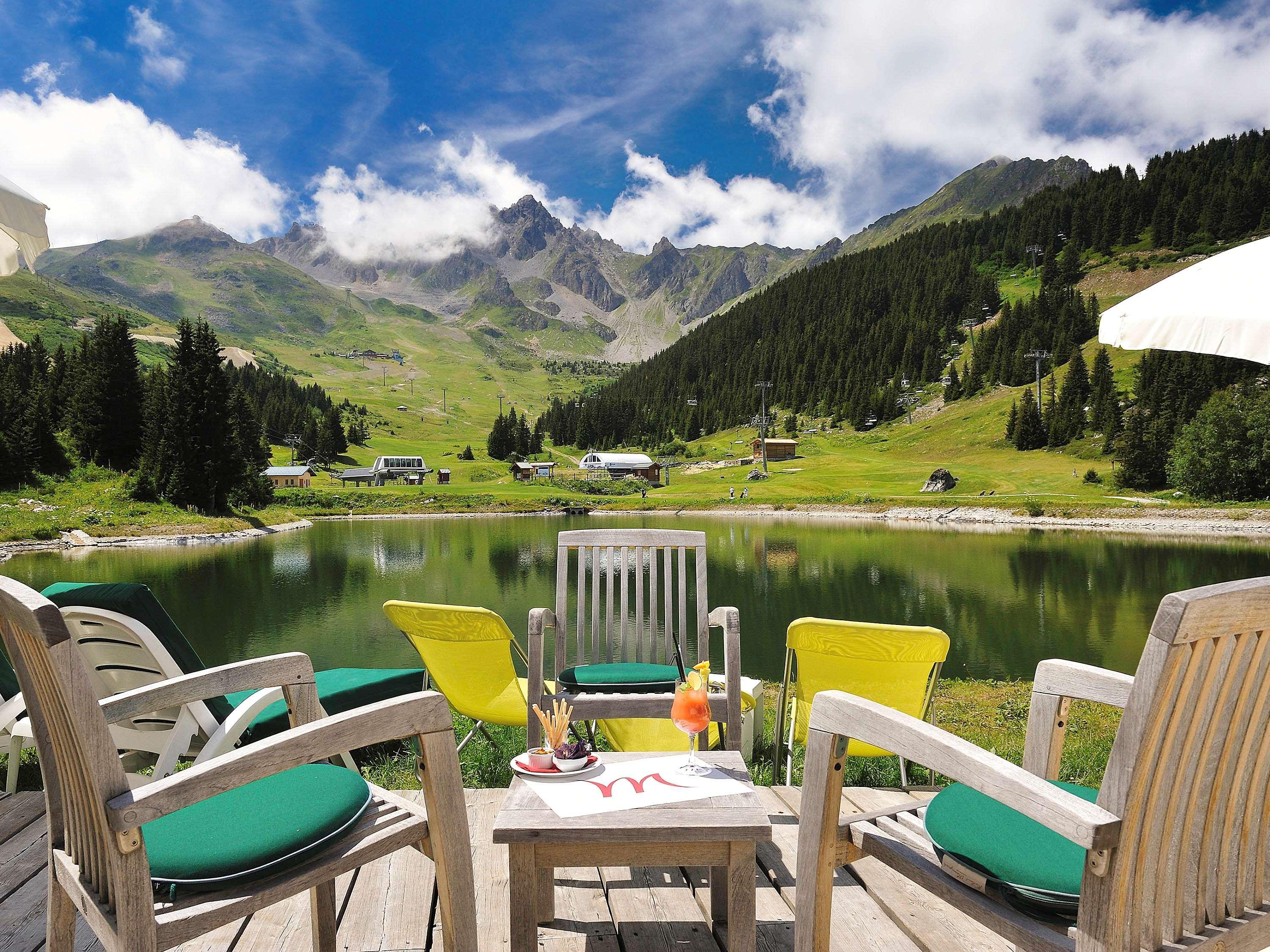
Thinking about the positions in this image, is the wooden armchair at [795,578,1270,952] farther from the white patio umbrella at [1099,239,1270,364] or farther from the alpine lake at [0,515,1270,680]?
the alpine lake at [0,515,1270,680]

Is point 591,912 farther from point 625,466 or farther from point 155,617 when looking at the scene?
point 625,466

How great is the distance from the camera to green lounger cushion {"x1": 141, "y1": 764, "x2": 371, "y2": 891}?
5.78 ft

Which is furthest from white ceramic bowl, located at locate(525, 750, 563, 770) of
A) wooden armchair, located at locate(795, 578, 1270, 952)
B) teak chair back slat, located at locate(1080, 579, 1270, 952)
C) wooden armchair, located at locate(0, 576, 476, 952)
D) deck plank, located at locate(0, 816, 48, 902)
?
deck plank, located at locate(0, 816, 48, 902)

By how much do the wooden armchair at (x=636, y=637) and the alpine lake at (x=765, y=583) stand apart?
6.48 meters

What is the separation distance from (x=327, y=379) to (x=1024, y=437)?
172098 millimetres

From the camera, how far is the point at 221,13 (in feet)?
81.3

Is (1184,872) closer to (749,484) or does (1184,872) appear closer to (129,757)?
(129,757)

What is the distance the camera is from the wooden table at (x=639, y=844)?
2.08 metres

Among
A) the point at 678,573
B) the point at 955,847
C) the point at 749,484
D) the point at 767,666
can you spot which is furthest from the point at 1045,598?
the point at 749,484

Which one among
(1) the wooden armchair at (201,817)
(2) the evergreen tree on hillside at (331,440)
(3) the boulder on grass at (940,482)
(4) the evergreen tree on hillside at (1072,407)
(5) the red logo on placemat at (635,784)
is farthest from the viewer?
(2) the evergreen tree on hillside at (331,440)

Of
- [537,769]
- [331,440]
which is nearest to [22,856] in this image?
[537,769]

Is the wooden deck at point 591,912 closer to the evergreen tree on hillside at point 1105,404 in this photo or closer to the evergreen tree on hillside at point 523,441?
the evergreen tree on hillside at point 1105,404

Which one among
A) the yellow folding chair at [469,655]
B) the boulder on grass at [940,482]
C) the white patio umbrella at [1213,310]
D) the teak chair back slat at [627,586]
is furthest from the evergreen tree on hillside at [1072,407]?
the yellow folding chair at [469,655]

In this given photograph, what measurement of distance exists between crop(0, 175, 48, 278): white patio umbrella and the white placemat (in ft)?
18.8
